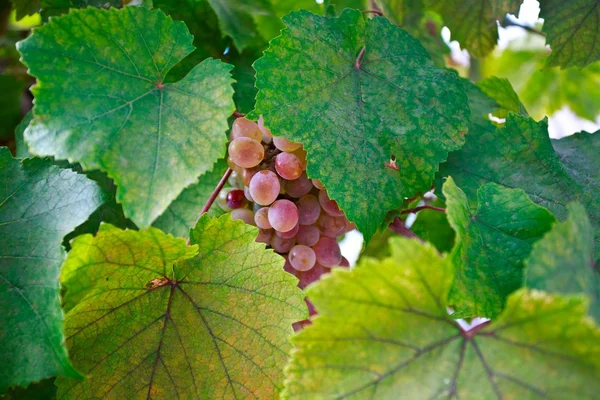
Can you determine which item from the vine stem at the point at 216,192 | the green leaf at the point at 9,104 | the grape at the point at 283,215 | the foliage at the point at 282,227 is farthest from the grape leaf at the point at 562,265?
the green leaf at the point at 9,104

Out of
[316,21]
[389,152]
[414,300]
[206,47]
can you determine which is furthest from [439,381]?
[206,47]

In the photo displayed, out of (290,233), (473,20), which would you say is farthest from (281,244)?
(473,20)

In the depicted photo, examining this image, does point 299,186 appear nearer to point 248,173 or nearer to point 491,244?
point 248,173

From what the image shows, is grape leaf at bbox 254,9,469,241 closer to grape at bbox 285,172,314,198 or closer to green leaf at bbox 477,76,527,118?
grape at bbox 285,172,314,198

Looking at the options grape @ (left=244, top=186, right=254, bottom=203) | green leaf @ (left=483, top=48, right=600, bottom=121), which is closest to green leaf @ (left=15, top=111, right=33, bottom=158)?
grape @ (left=244, top=186, right=254, bottom=203)

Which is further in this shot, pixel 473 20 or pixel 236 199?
pixel 473 20

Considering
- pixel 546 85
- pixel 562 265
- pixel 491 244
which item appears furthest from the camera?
pixel 546 85
